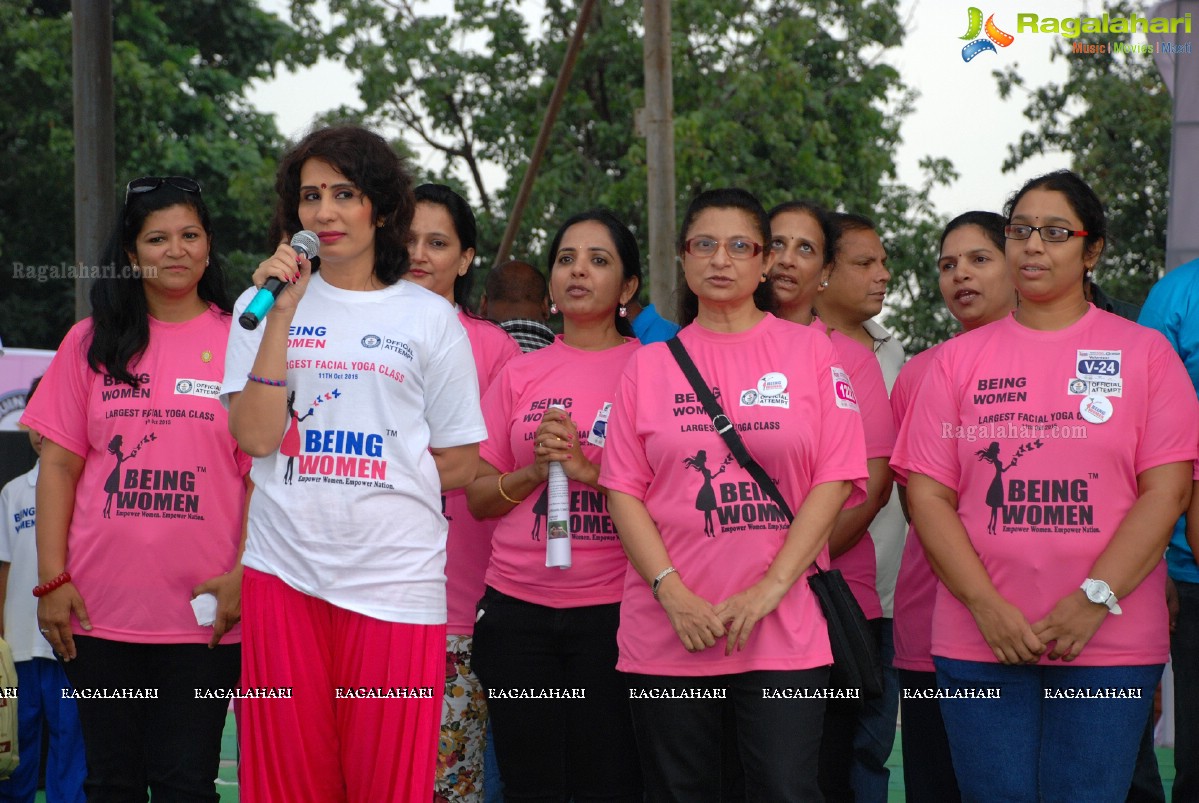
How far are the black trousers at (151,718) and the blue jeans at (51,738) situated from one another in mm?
1594

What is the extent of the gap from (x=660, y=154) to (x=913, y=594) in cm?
543

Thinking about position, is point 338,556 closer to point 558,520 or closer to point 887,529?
point 558,520

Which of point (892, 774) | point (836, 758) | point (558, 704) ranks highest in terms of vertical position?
point (558, 704)

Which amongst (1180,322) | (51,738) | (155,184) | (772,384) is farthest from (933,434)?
(51,738)

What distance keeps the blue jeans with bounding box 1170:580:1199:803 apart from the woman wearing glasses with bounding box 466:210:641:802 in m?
1.58

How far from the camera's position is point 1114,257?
66.9ft

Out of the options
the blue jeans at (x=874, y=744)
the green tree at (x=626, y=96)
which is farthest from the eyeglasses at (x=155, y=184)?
the green tree at (x=626, y=96)

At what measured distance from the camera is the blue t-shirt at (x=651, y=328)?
15.7 ft

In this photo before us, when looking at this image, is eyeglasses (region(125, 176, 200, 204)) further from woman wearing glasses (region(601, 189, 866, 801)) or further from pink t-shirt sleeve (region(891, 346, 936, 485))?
pink t-shirt sleeve (region(891, 346, 936, 485))

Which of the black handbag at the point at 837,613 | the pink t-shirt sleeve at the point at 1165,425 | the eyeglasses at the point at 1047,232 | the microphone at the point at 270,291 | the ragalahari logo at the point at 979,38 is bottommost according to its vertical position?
the black handbag at the point at 837,613

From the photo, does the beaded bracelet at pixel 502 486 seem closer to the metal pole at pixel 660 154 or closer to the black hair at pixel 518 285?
the black hair at pixel 518 285

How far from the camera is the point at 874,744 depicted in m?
4.55

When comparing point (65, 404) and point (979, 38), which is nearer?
point (65, 404)

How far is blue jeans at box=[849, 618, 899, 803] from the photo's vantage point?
4.51 m
